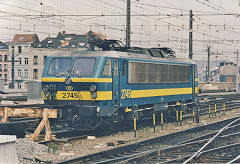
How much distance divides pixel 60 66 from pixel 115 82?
2.25m

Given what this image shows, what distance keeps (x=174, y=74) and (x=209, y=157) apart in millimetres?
9622

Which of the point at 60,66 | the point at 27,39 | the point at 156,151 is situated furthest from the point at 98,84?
the point at 27,39

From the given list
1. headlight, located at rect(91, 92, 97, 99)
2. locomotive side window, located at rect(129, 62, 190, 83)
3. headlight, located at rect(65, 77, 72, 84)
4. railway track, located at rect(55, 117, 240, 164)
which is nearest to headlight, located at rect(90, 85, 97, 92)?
headlight, located at rect(91, 92, 97, 99)

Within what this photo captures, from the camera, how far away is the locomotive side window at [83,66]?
54.1 feet

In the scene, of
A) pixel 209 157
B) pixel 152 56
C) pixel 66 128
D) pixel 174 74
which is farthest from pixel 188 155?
pixel 174 74

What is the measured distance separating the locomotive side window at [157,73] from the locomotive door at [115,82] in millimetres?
961

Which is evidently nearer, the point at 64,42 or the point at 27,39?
the point at 64,42

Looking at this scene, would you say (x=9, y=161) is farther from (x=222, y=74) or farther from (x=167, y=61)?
(x=222, y=74)

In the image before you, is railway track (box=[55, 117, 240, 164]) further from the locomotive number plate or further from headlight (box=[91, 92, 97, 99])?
the locomotive number plate

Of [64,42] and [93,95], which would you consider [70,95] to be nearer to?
[93,95]

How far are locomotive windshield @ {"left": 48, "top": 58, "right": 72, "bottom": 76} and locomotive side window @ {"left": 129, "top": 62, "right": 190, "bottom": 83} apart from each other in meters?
2.59

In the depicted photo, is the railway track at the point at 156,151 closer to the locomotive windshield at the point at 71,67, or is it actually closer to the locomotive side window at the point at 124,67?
the locomotive side window at the point at 124,67

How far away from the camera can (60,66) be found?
17.2 m

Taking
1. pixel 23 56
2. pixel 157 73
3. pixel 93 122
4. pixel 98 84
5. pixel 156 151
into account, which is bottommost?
pixel 156 151
